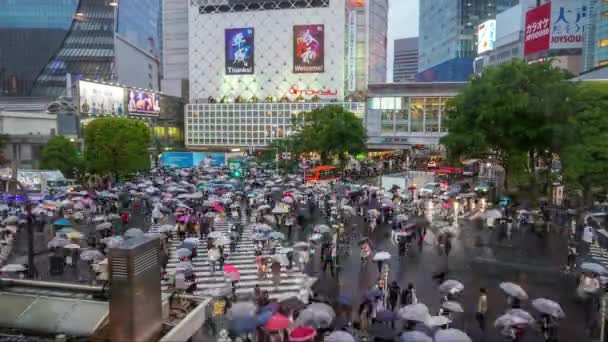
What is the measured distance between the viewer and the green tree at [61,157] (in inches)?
1588

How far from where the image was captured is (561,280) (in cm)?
1633

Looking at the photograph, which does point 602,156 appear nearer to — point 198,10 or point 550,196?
point 550,196

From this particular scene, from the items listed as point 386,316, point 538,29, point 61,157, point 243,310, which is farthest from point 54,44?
point 386,316

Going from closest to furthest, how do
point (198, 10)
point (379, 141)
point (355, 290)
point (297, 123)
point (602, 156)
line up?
point (355, 290) < point (602, 156) < point (297, 123) < point (379, 141) < point (198, 10)

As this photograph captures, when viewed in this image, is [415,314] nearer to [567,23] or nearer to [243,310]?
[243,310]

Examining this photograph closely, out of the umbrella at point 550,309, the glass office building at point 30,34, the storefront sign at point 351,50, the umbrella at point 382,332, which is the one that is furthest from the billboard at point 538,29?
the glass office building at point 30,34

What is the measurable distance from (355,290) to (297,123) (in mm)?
52059

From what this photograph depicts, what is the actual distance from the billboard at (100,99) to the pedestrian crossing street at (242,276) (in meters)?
46.0

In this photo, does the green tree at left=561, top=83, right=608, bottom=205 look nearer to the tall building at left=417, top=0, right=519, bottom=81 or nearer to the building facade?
the building facade

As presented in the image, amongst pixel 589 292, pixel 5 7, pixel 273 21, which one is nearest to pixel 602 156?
pixel 589 292

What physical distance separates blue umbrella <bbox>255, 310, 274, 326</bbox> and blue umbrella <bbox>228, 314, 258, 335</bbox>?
0.21 ft

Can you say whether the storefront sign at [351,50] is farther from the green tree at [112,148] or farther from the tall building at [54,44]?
the green tree at [112,148]

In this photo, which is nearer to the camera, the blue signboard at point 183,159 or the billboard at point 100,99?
the blue signboard at point 183,159

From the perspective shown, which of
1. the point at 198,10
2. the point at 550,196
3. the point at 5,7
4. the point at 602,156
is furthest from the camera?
the point at 198,10
